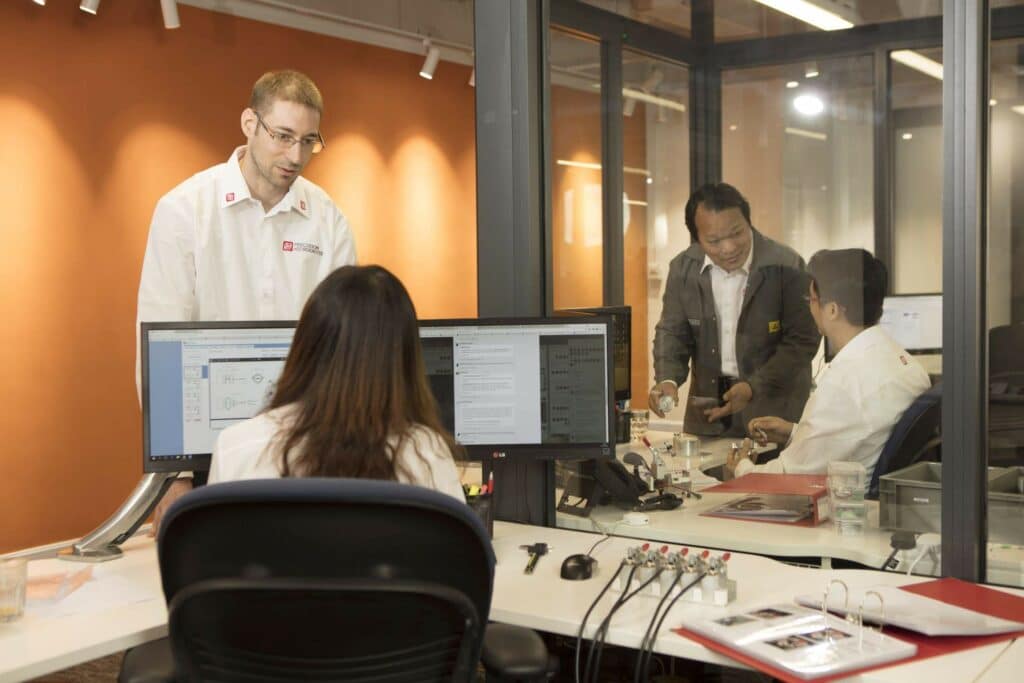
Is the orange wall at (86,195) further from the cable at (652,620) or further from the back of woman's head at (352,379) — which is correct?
the cable at (652,620)

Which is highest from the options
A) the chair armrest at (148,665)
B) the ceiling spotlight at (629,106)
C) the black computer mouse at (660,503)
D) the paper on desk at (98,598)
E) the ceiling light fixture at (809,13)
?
the ceiling light fixture at (809,13)

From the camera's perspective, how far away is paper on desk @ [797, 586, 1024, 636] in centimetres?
177

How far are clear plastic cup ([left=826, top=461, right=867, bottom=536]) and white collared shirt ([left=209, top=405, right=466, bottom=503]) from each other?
3.62 ft

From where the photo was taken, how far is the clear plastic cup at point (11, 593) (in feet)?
6.21

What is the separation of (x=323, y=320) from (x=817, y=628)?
0.95 meters

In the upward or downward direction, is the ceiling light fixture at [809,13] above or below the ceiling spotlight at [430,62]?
below

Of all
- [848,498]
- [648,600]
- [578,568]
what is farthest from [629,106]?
[648,600]

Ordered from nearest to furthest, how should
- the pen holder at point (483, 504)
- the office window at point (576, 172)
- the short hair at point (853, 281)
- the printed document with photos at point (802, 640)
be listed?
the printed document with photos at point (802, 640) < the pen holder at point (483, 504) < the short hair at point (853, 281) < the office window at point (576, 172)

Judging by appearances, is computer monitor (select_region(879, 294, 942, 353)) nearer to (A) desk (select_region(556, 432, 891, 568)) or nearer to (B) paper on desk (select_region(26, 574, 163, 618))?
(A) desk (select_region(556, 432, 891, 568))

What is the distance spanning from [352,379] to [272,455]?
17cm

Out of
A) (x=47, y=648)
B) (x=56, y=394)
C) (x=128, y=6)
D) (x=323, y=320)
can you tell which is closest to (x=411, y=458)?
(x=323, y=320)

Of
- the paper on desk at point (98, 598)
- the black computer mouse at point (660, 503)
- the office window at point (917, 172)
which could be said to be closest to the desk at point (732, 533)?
the black computer mouse at point (660, 503)

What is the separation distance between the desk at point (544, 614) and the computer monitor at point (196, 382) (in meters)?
0.25

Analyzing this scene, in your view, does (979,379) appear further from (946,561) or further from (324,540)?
(324,540)
